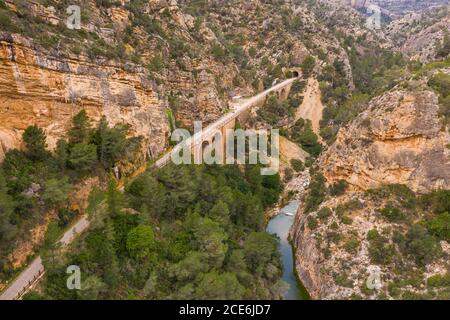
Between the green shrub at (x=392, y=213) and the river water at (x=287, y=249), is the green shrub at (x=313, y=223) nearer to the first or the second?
the river water at (x=287, y=249)

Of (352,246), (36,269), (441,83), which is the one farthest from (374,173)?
(36,269)

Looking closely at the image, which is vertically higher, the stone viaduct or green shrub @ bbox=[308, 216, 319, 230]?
the stone viaduct

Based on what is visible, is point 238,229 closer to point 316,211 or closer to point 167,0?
point 316,211

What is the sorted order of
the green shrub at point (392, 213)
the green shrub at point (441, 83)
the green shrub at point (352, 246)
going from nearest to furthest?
the green shrub at point (352, 246) < the green shrub at point (392, 213) < the green shrub at point (441, 83)

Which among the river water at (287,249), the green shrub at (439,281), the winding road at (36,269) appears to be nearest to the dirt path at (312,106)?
the river water at (287,249)

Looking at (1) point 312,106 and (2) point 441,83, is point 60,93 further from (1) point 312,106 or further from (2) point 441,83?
(1) point 312,106

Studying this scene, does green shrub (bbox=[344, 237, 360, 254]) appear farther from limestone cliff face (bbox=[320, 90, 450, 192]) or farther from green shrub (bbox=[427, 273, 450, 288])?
limestone cliff face (bbox=[320, 90, 450, 192])

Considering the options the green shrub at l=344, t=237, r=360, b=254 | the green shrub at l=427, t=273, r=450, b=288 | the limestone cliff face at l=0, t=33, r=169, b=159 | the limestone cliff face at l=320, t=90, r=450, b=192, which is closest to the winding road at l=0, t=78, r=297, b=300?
the limestone cliff face at l=0, t=33, r=169, b=159

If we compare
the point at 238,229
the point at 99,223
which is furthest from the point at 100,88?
the point at 238,229
